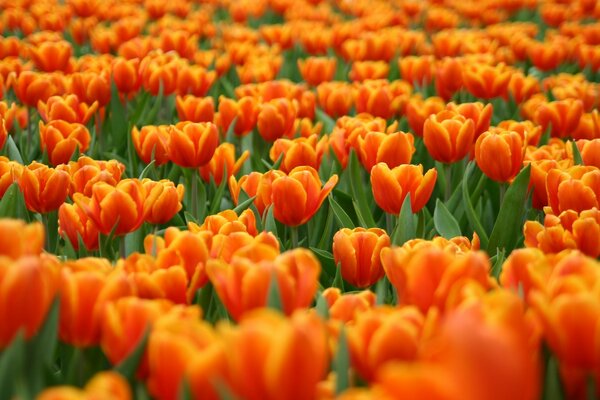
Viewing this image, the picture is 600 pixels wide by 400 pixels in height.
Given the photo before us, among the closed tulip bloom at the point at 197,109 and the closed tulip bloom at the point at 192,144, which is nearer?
the closed tulip bloom at the point at 192,144

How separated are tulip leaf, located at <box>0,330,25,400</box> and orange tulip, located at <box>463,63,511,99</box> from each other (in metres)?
2.65

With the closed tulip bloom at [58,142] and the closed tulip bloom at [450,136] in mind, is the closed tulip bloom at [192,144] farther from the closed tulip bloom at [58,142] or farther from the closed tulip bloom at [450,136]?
the closed tulip bloom at [450,136]

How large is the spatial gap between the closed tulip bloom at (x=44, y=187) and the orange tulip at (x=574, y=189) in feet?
4.21

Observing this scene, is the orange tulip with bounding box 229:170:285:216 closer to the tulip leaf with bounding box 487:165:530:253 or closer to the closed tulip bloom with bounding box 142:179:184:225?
the closed tulip bloom with bounding box 142:179:184:225

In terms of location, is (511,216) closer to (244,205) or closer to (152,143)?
(244,205)

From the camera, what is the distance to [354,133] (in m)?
2.50

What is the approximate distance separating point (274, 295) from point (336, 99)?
2272 mm

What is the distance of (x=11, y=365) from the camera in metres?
1.02

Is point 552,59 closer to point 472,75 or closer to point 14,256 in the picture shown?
point 472,75

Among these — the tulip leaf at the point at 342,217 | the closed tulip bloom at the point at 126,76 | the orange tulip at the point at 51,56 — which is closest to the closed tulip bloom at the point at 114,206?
the tulip leaf at the point at 342,217

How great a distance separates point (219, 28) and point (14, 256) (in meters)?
5.71

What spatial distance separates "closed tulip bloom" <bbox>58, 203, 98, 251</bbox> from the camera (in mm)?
1844

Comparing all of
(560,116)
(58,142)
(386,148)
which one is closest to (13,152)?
(58,142)

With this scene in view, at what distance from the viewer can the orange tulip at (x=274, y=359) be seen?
90cm
